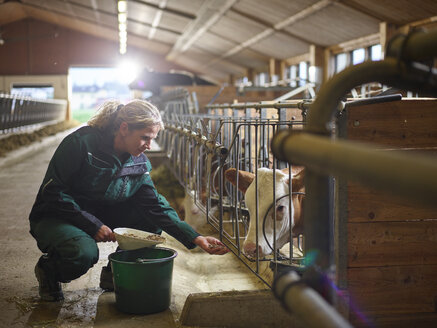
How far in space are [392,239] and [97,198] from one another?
5.10 ft

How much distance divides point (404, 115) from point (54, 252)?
1.87 m

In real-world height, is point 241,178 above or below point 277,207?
above

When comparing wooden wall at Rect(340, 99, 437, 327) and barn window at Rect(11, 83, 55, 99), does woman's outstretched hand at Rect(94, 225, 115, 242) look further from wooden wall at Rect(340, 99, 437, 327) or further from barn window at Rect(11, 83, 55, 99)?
barn window at Rect(11, 83, 55, 99)

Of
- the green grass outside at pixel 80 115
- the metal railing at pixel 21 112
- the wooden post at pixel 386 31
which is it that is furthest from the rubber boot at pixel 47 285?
the green grass outside at pixel 80 115

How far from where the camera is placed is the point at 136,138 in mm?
2980

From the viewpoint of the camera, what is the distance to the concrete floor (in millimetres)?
2693

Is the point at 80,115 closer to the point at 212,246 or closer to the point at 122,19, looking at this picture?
the point at 122,19

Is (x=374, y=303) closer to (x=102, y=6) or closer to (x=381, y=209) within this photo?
(x=381, y=209)

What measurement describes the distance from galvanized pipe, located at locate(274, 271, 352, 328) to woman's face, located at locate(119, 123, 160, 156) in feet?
6.88

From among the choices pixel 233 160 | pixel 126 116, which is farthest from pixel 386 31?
pixel 126 116

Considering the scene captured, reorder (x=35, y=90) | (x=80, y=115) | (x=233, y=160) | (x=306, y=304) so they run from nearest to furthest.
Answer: (x=306, y=304), (x=233, y=160), (x=35, y=90), (x=80, y=115)

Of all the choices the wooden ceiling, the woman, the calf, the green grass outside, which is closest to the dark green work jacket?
the woman

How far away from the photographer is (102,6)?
19.4 m

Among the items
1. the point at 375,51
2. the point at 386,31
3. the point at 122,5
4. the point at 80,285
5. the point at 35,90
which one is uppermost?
the point at 122,5
